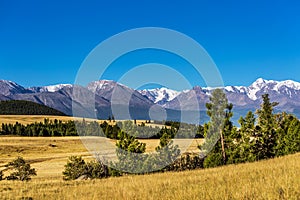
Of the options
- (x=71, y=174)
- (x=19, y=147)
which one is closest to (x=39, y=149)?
(x=19, y=147)

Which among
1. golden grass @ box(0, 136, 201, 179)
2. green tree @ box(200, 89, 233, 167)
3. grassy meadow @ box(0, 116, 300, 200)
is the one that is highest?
green tree @ box(200, 89, 233, 167)

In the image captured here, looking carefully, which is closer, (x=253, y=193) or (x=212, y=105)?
(x=253, y=193)

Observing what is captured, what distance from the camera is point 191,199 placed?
33.2 feet

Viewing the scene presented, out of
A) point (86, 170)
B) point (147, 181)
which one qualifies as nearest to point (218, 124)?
point (86, 170)

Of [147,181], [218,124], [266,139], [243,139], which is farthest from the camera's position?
[266,139]

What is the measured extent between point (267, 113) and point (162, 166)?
75.4 feet

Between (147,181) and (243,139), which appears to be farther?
(243,139)

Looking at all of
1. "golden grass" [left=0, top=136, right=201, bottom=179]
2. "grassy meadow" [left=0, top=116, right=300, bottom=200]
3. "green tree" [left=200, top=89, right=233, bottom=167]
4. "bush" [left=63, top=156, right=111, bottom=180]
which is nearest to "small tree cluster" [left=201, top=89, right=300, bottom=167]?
"green tree" [left=200, top=89, right=233, bottom=167]

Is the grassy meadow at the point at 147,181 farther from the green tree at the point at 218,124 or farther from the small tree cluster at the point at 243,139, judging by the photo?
the small tree cluster at the point at 243,139

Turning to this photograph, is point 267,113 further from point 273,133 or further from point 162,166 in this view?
point 162,166

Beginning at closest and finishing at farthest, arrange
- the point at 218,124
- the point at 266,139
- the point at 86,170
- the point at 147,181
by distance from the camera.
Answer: the point at 147,181 → the point at 218,124 → the point at 266,139 → the point at 86,170

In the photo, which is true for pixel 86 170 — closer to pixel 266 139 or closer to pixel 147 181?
pixel 266 139

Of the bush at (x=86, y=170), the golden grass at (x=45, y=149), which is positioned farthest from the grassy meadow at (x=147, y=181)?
the bush at (x=86, y=170)

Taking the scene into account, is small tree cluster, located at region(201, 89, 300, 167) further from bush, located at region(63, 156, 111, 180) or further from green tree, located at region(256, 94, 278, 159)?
bush, located at region(63, 156, 111, 180)
